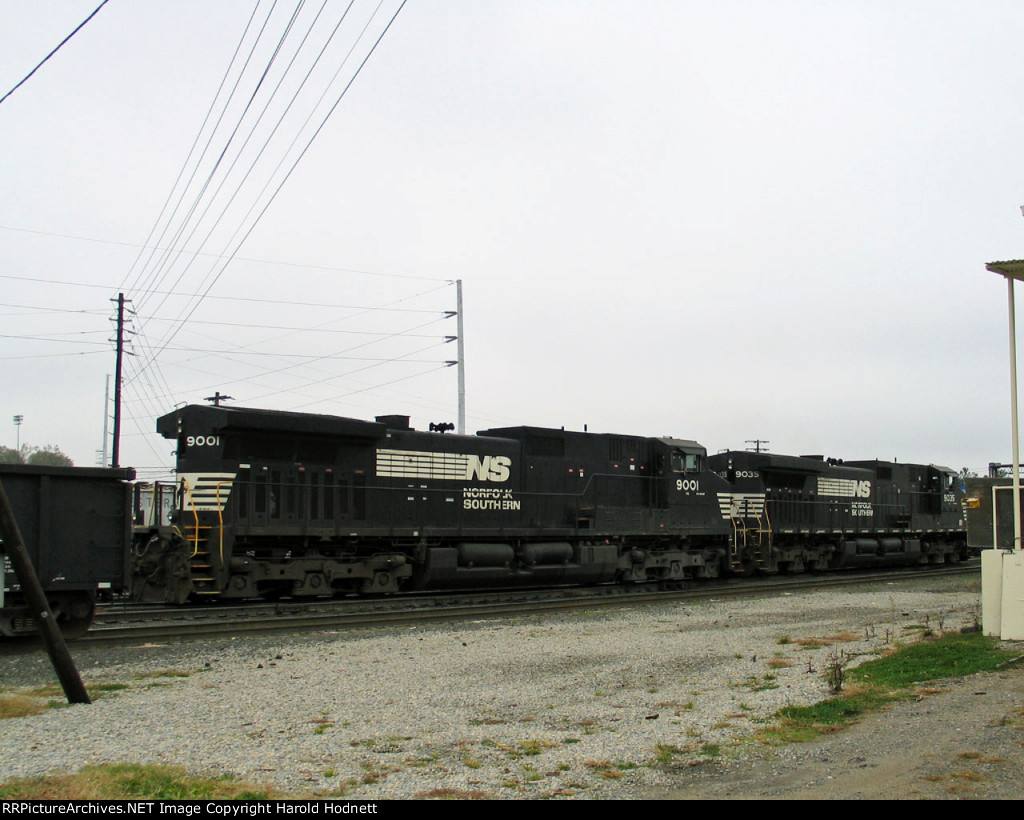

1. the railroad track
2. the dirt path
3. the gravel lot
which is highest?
the dirt path

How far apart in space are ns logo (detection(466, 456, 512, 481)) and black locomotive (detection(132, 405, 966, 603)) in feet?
0.11

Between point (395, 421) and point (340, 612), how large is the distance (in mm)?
4592

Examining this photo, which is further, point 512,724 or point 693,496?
point 693,496

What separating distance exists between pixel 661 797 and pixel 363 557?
505 inches

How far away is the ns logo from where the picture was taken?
19.9 metres

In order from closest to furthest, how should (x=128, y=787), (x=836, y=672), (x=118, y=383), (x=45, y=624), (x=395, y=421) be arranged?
(x=128, y=787), (x=45, y=624), (x=836, y=672), (x=395, y=421), (x=118, y=383)

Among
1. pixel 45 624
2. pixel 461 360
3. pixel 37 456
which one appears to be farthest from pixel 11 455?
pixel 45 624

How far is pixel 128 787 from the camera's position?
548 cm

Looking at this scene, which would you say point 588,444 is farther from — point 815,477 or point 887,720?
point 887,720

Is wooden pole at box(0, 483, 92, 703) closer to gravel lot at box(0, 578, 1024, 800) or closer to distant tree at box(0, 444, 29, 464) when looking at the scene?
gravel lot at box(0, 578, 1024, 800)

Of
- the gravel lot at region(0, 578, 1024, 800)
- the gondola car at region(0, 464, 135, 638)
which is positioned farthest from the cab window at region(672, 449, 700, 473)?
the gondola car at region(0, 464, 135, 638)

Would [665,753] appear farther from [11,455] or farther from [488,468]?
[11,455]

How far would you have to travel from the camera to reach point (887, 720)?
711cm
